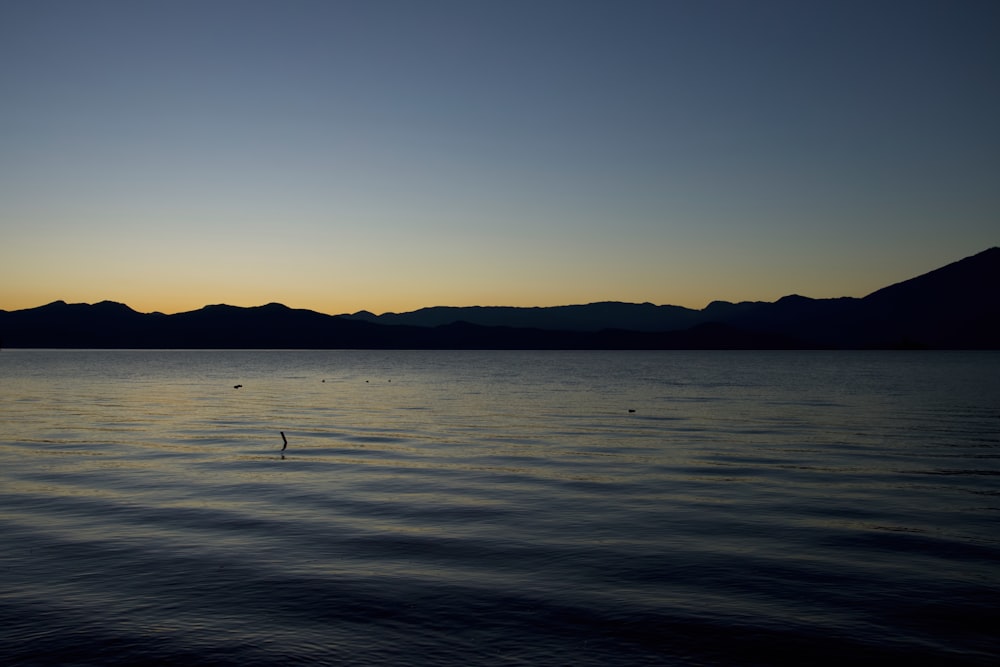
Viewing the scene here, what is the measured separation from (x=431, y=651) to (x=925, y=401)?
3243 inches

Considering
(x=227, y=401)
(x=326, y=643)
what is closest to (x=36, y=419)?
(x=227, y=401)

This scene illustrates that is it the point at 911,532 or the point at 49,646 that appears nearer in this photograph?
the point at 49,646

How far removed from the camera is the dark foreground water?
13.9 metres

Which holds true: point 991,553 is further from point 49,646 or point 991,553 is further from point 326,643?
point 49,646

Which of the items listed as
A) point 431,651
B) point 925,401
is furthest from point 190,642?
point 925,401

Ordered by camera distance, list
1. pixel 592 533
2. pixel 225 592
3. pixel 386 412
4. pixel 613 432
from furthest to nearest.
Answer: pixel 386 412 → pixel 613 432 → pixel 592 533 → pixel 225 592

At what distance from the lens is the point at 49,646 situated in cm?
1348

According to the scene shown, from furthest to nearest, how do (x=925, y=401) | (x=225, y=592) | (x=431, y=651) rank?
(x=925, y=401)
(x=225, y=592)
(x=431, y=651)

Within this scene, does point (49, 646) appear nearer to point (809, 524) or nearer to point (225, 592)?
point (225, 592)

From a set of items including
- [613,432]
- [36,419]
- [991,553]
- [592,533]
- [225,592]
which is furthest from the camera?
[36,419]

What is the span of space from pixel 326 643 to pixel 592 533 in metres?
10.7

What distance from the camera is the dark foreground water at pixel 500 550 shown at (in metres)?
13.9

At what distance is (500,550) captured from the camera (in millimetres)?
20625

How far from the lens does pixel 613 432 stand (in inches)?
2034
